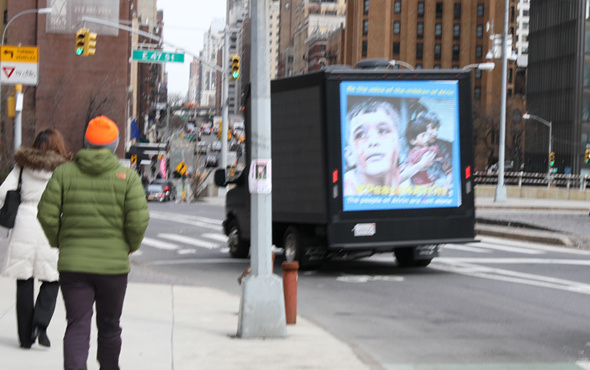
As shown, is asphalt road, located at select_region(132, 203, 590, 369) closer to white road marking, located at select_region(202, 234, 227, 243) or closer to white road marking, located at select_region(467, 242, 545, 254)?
white road marking, located at select_region(467, 242, 545, 254)

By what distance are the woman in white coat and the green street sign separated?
25433mm

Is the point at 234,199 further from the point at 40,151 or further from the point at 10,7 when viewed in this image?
the point at 10,7

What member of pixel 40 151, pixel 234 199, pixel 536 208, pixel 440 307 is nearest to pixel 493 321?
pixel 440 307

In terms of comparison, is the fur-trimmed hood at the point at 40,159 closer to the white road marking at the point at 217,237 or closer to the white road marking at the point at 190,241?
the white road marking at the point at 190,241

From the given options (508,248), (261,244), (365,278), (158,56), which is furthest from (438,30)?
(261,244)

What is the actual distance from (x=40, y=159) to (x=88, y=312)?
1.97m

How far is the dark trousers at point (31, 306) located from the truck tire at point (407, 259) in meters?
8.78

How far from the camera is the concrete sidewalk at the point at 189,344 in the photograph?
7.51m

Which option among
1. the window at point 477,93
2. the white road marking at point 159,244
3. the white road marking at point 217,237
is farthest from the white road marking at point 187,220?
the window at point 477,93

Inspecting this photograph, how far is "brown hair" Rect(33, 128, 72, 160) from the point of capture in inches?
Answer: 294

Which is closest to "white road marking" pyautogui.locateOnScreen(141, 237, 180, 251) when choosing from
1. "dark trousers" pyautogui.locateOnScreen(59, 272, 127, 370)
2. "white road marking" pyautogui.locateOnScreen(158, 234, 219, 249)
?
"white road marking" pyautogui.locateOnScreen(158, 234, 219, 249)

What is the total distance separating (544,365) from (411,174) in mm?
6881

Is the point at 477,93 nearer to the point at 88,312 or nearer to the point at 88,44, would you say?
the point at 88,44

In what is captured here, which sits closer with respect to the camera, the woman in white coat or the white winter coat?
the woman in white coat
